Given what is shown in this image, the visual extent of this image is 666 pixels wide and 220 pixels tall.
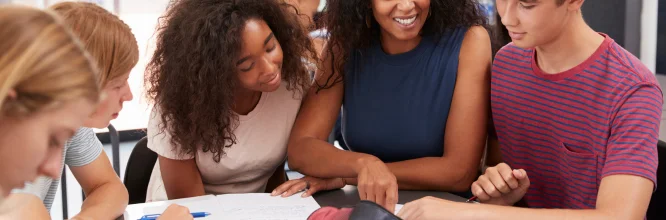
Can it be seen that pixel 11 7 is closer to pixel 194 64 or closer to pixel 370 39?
pixel 194 64

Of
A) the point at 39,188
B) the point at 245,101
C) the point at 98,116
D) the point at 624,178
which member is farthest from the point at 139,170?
the point at 624,178

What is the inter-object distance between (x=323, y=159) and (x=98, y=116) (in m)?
0.55

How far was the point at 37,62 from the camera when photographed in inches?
27.1

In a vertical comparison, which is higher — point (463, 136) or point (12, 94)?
point (12, 94)

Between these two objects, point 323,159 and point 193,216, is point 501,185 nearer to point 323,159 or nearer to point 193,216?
point 323,159

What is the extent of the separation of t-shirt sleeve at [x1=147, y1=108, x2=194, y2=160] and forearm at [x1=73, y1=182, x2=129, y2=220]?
0.59ft

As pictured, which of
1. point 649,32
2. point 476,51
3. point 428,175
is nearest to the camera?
point 428,175

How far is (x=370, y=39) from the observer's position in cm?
187

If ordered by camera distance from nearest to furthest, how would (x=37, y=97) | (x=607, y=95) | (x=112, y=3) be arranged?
(x=37, y=97), (x=607, y=95), (x=112, y=3)

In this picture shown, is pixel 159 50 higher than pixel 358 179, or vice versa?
pixel 159 50

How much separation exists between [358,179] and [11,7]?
958mm

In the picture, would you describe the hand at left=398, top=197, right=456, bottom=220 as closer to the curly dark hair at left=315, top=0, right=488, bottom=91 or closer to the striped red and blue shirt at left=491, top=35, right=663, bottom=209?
the striped red and blue shirt at left=491, top=35, right=663, bottom=209

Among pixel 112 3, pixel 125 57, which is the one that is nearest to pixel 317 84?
pixel 125 57

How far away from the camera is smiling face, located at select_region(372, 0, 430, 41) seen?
172 cm
